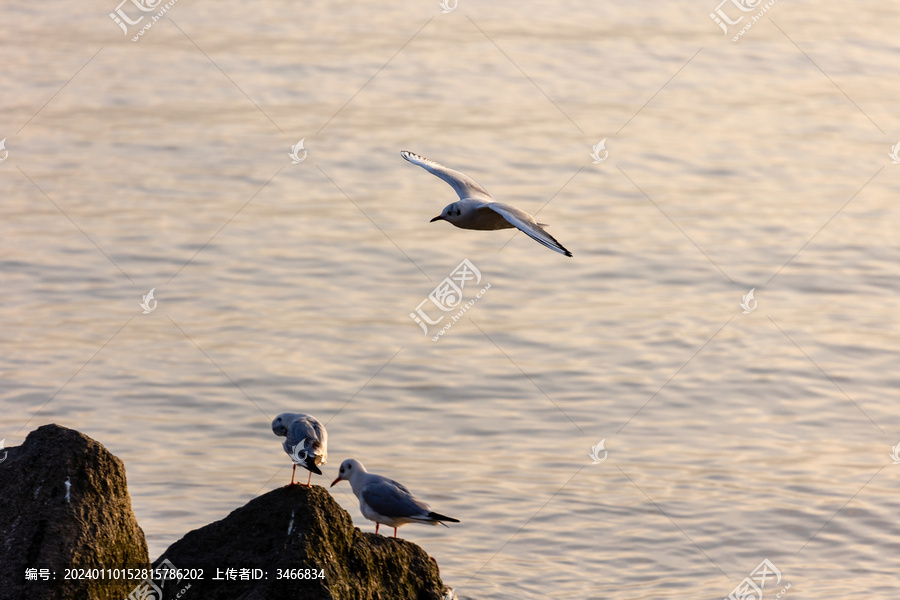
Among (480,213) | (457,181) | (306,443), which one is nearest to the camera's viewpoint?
(306,443)

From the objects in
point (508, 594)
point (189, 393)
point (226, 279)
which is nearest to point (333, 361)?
point (189, 393)

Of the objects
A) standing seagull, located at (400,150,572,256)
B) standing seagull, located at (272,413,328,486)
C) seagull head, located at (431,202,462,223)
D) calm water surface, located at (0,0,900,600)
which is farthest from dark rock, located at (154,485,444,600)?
seagull head, located at (431,202,462,223)

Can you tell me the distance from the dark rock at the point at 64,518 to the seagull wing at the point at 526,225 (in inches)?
128

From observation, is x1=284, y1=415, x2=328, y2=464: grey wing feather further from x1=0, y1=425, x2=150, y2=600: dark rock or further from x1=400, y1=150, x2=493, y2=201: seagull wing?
x1=400, y1=150, x2=493, y2=201: seagull wing

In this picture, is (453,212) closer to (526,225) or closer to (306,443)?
(526,225)

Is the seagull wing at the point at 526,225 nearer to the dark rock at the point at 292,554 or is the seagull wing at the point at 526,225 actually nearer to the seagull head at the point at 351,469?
the seagull head at the point at 351,469

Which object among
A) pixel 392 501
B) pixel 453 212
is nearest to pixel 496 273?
pixel 453 212

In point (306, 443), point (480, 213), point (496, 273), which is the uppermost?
point (496, 273)

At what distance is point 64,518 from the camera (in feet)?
24.4

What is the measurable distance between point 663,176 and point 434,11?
8.55 meters

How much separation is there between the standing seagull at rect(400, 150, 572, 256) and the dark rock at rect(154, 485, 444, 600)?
236 centimetres

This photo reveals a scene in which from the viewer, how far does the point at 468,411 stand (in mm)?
13367

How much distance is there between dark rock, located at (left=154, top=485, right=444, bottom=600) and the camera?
24.5ft

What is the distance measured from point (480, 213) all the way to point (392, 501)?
2.73 meters
